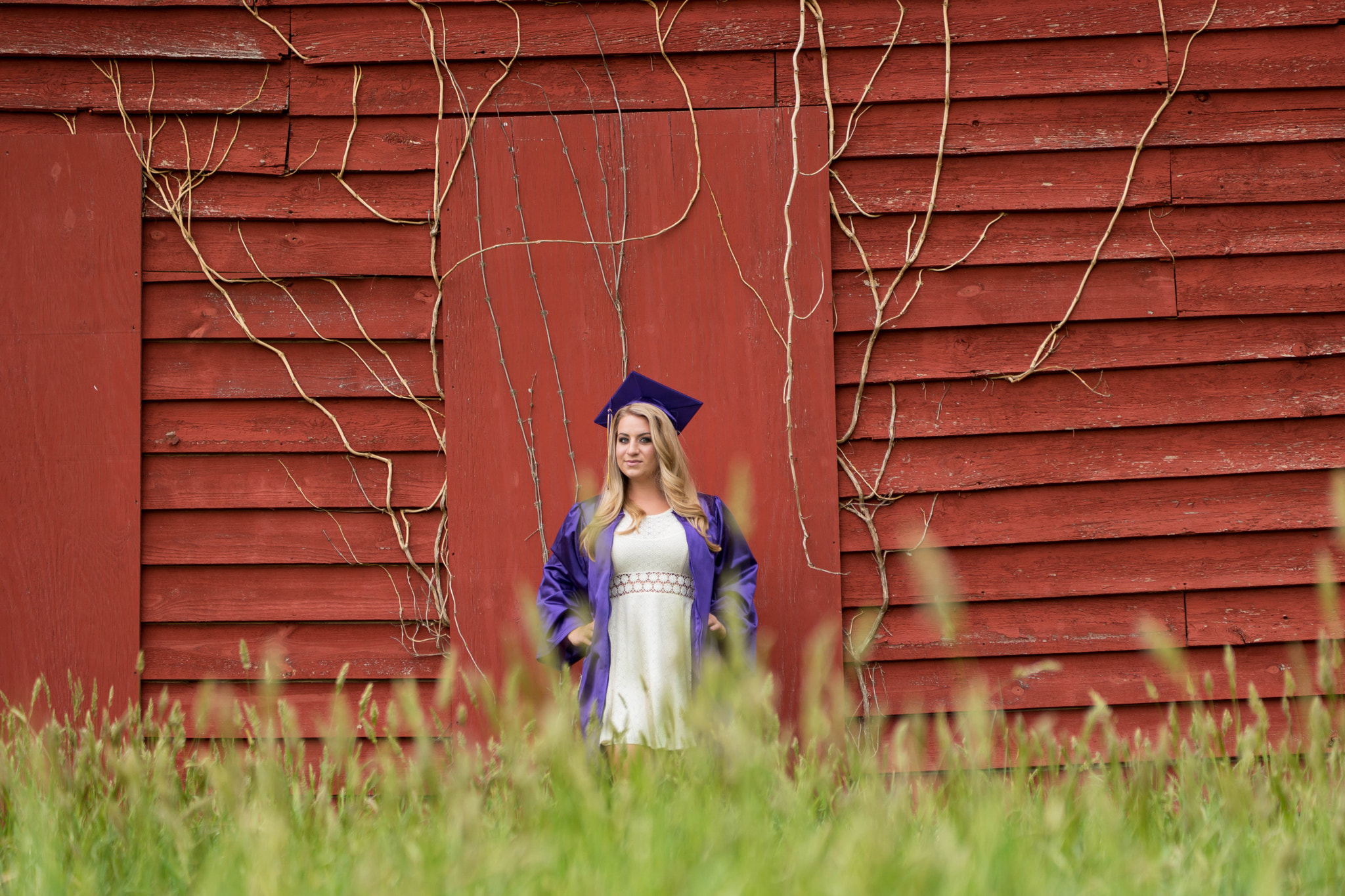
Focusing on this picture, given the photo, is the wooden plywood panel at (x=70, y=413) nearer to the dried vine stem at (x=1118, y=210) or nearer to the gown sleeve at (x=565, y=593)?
the gown sleeve at (x=565, y=593)

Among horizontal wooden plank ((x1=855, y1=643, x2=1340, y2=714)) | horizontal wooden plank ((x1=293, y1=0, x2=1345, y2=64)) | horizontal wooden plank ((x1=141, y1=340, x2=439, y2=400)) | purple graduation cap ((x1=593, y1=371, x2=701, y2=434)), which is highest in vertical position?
horizontal wooden plank ((x1=293, y1=0, x2=1345, y2=64))

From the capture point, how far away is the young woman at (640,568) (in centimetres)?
303

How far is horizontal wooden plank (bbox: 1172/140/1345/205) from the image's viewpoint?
140 inches

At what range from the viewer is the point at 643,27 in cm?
358

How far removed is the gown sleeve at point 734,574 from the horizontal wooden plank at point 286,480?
1.06 meters

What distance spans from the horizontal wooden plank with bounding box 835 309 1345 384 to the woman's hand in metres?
1.30

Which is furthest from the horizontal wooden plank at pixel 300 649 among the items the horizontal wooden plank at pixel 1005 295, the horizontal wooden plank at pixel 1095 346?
the horizontal wooden plank at pixel 1005 295

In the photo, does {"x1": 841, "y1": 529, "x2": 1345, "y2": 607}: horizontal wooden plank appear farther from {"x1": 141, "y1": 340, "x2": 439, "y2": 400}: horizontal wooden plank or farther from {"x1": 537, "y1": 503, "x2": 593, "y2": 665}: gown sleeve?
{"x1": 141, "y1": 340, "x2": 439, "y2": 400}: horizontal wooden plank

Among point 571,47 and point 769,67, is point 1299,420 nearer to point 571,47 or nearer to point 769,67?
point 769,67

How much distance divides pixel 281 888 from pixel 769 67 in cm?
325

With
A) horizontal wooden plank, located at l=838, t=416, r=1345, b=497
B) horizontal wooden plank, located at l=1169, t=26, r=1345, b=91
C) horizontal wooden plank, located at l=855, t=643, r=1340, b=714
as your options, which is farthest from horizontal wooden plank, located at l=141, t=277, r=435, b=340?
horizontal wooden plank, located at l=1169, t=26, r=1345, b=91

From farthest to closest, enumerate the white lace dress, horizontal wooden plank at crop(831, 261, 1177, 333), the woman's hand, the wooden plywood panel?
horizontal wooden plank at crop(831, 261, 1177, 333), the wooden plywood panel, the white lace dress, the woman's hand

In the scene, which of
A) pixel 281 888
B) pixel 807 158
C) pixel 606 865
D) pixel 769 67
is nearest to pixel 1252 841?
pixel 606 865

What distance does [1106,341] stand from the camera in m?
3.56
